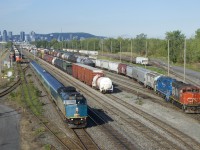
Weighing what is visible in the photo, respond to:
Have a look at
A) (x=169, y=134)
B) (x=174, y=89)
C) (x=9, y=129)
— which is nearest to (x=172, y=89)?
(x=174, y=89)

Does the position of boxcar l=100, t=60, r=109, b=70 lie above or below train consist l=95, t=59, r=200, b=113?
above

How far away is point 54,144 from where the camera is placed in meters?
25.5

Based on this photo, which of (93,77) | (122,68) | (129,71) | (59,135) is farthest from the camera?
(122,68)

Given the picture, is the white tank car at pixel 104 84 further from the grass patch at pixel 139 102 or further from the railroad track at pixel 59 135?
the railroad track at pixel 59 135

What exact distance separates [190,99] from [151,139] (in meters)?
12.1

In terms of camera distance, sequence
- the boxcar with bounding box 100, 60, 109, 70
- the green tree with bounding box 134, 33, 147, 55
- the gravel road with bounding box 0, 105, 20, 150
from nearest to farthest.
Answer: the gravel road with bounding box 0, 105, 20, 150, the boxcar with bounding box 100, 60, 109, 70, the green tree with bounding box 134, 33, 147, 55

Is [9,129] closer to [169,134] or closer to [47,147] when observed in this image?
[47,147]

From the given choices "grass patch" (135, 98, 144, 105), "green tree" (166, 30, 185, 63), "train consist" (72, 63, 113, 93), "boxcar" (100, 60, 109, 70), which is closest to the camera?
"grass patch" (135, 98, 144, 105)

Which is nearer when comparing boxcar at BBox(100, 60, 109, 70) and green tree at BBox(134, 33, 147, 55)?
boxcar at BBox(100, 60, 109, 70)

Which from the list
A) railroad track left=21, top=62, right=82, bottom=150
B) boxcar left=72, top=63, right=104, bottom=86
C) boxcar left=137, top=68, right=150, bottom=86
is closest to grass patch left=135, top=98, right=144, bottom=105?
boxcar left=72, top=63, right=104, bottom=86

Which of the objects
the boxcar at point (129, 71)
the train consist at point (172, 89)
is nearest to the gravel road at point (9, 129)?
the train consist at point (172, 89)

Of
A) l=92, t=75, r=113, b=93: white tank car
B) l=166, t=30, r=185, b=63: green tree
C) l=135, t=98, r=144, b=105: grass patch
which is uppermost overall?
l=166, t=30, r=185, b=63: green tree

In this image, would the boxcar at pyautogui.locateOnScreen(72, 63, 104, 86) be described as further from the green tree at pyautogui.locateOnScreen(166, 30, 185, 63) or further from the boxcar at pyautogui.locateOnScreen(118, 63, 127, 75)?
the green tree at pyautogui.locateOnScreen(166, 30, 185, 63)

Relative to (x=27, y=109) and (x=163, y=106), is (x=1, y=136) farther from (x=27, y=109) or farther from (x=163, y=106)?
(x=163, y=106)
